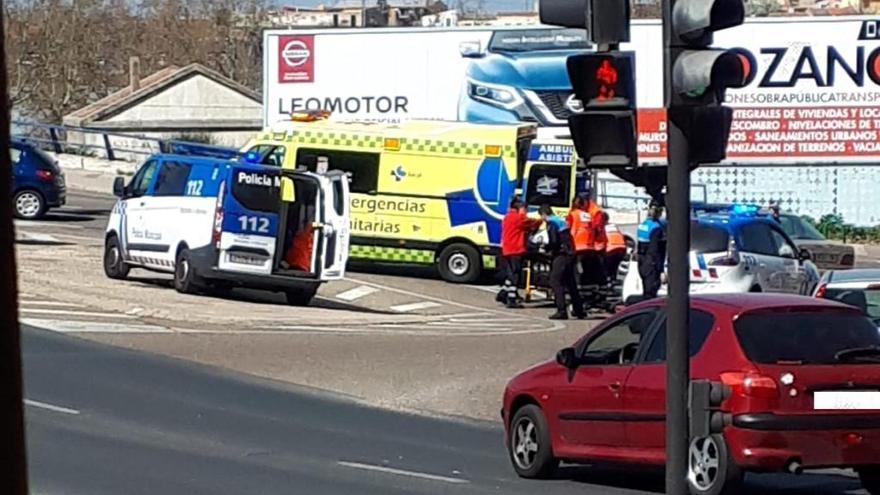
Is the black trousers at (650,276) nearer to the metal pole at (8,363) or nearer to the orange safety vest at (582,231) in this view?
the orange safety vest at (582,231)

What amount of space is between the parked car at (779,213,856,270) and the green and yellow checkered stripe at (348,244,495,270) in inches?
232

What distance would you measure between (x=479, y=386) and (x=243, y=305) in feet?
25.2

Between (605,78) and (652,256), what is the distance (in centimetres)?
1557

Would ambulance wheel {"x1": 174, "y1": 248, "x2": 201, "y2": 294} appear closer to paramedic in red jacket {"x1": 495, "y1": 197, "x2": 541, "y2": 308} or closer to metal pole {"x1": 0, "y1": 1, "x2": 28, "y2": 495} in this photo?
paramedic in red jacket {"x1": 495, "y1": 197, "x2": 541, "y2": 308}

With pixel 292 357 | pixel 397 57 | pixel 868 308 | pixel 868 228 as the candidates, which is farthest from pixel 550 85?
pixel 868 308

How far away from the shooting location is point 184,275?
82.6ft

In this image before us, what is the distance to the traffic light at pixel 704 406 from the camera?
825 cm

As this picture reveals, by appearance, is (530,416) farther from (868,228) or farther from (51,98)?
(51,98)

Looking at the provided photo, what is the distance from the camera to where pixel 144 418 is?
15141 millimetres

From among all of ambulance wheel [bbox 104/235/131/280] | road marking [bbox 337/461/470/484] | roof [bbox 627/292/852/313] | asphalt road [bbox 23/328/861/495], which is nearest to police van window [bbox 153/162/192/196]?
ambulance wheel [bbox 104/235/131/280]

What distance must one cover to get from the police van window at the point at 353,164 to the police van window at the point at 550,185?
2.74 m

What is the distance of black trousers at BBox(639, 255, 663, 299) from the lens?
2408cm

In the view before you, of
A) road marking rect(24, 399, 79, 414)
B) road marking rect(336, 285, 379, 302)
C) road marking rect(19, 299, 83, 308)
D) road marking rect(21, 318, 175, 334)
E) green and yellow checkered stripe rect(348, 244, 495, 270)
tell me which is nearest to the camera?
road marking rect(24, 399, 79, 414)

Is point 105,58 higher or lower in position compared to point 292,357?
higher
